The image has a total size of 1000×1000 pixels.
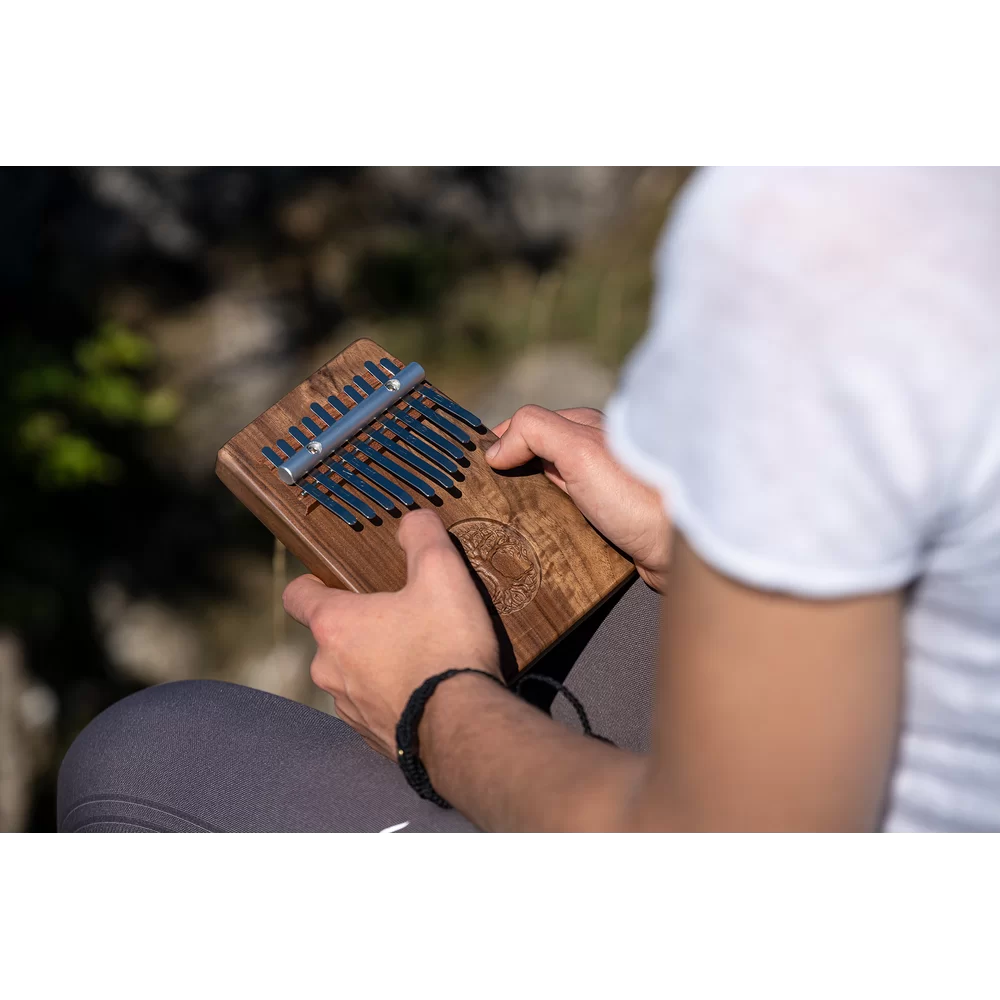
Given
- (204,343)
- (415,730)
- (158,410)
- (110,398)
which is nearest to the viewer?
(415,730)

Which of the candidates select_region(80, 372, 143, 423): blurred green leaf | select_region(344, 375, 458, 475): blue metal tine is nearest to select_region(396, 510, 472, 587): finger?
select_region(344, 375, 458, 475): blue metal tine

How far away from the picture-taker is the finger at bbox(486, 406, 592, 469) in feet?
4.57

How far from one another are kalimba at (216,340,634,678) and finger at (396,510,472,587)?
55 millimetres

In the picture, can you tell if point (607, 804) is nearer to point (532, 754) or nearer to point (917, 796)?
point (532, 754)

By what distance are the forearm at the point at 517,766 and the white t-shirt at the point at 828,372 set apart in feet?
1.02

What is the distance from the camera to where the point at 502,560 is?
1356 millimetres

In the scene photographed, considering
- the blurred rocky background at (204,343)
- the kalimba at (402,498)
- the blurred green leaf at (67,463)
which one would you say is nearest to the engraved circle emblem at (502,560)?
the kalimba at (402,498)

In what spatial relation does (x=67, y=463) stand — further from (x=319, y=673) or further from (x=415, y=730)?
(x=415, y=730)

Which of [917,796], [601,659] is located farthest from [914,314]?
[601,659]

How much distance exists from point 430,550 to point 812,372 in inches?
26.8

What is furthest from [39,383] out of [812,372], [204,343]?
[812,372]

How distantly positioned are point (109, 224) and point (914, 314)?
261 cm

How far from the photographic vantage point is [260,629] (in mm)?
2502

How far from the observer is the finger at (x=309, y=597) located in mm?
1246
